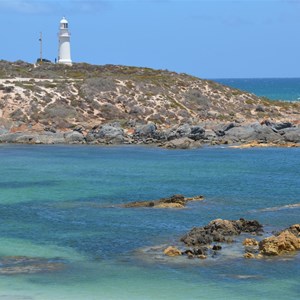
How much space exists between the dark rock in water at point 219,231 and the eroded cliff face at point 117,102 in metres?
53.6

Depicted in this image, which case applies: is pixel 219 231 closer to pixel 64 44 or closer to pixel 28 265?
pixel 28 265

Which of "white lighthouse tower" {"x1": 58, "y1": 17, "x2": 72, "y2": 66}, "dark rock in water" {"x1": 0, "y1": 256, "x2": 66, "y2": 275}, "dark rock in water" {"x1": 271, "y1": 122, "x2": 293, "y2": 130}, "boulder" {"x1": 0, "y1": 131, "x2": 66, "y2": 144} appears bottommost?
"dark rock in water" {"x1": 0, "y1": 256, "x2": 66, "y2": 275}

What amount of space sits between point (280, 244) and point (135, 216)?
11185 mm

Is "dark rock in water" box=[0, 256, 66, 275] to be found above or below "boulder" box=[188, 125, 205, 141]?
below

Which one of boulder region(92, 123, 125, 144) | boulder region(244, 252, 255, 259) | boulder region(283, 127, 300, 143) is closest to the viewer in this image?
boulder region(244, 252, 255, 259)

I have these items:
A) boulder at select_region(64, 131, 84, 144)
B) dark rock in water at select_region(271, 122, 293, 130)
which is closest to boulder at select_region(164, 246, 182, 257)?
boulder at select_region(64, 131, 84, 144)

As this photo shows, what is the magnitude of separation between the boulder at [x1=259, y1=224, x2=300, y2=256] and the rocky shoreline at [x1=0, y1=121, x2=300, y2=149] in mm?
47899

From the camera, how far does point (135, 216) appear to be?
1587 inches

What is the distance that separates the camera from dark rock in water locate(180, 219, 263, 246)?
3288 cm

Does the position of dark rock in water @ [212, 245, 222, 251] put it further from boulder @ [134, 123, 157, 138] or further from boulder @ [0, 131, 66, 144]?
boulder @ [0, 131, 66, 144]

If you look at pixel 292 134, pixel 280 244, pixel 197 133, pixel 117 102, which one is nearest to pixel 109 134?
pixel 197 133

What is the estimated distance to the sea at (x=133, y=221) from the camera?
27.0 meters

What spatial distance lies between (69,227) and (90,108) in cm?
6176

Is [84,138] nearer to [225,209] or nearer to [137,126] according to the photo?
[137,126]
